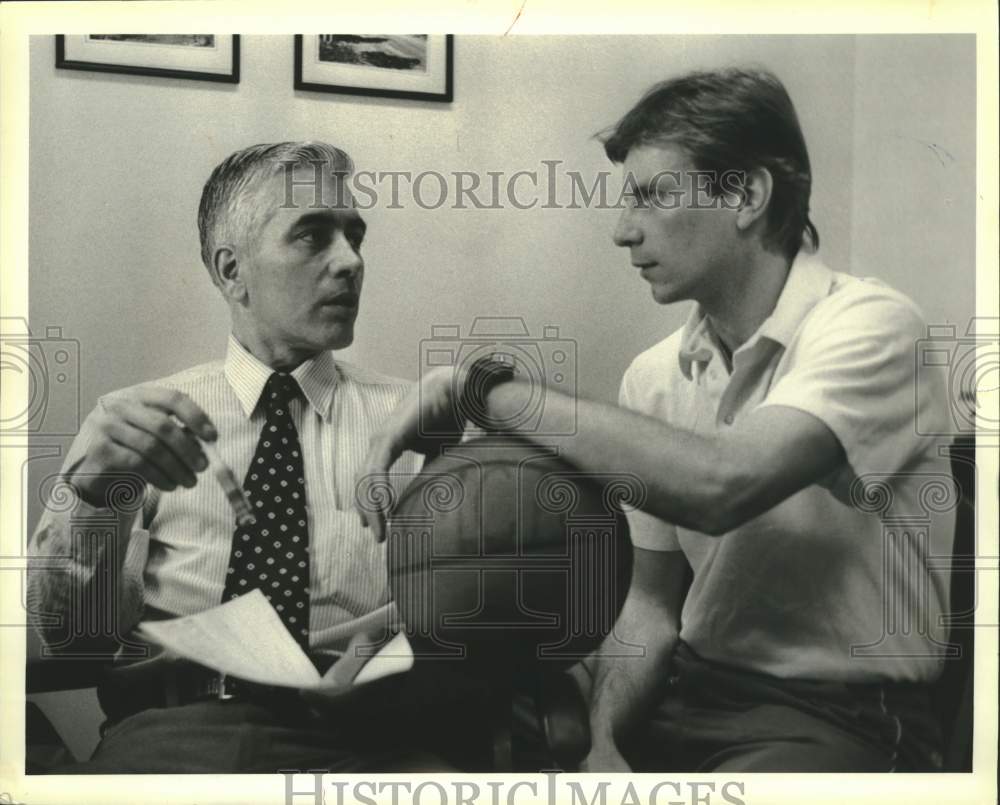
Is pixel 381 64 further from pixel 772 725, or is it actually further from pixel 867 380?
pixel 772 725

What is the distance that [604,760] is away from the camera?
7.45ft

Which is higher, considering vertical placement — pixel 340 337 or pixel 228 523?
pixel 340 337

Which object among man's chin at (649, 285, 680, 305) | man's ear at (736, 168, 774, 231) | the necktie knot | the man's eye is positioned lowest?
the necktie knot

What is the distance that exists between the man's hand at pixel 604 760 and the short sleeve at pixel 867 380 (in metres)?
0.75

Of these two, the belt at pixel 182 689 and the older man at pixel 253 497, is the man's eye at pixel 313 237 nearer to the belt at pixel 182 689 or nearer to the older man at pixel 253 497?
the older man at pixel 253 497

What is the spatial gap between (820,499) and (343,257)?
108 centimetres

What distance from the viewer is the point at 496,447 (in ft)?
7.33

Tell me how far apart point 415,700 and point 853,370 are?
1.11 m

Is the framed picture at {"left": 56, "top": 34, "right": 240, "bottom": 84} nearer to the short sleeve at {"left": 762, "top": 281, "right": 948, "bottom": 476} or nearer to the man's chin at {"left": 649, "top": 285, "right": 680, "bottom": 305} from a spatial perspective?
the man's chin at {"left": 649, "top": 285, "right": 680, "bottom": 305}

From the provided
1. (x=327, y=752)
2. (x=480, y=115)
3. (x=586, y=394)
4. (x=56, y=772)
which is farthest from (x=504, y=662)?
(x=480, y=115)

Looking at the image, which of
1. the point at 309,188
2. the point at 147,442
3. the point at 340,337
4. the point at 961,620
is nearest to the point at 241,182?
the point at 309,188

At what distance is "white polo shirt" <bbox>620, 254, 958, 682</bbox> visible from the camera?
2.23 metres

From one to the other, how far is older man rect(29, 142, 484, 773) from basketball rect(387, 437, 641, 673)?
0.27ft

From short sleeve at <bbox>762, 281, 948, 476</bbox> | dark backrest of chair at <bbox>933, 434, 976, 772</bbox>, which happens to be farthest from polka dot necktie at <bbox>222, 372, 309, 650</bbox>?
dark backrest of chair at <bbox>933, 434, 976, 772</bbox>
